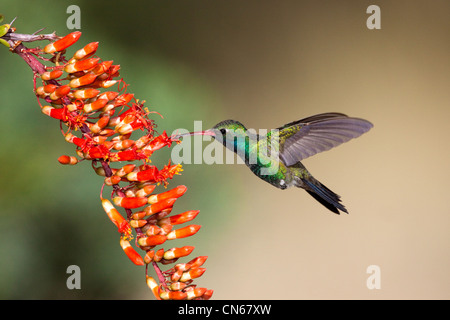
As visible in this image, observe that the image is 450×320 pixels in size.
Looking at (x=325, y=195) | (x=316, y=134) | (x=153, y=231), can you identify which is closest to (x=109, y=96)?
(x=153, y=231)

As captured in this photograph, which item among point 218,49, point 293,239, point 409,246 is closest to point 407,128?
point 409,246

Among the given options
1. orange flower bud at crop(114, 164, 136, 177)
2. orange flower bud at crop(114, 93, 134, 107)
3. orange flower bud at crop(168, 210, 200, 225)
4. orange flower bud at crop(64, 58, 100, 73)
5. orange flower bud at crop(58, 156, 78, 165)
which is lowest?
orange flower bud at crop(168, 210, 200, 225)

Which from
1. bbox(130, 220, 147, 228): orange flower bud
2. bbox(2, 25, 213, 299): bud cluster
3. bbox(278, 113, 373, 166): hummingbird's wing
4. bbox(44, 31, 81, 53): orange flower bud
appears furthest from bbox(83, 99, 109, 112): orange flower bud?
bbox(278, 113, 373, 166): hummingbird's wing

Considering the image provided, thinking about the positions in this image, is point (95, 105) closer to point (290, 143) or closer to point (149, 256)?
point (149, 256)

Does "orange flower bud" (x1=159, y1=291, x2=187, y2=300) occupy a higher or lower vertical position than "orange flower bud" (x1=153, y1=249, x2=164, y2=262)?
lower

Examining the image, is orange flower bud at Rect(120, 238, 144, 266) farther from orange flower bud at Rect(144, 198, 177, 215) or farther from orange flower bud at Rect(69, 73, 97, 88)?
orange flower bud at Rect(69, 73, 97, 88)

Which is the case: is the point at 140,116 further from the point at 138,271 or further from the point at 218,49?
the point at 218,49
